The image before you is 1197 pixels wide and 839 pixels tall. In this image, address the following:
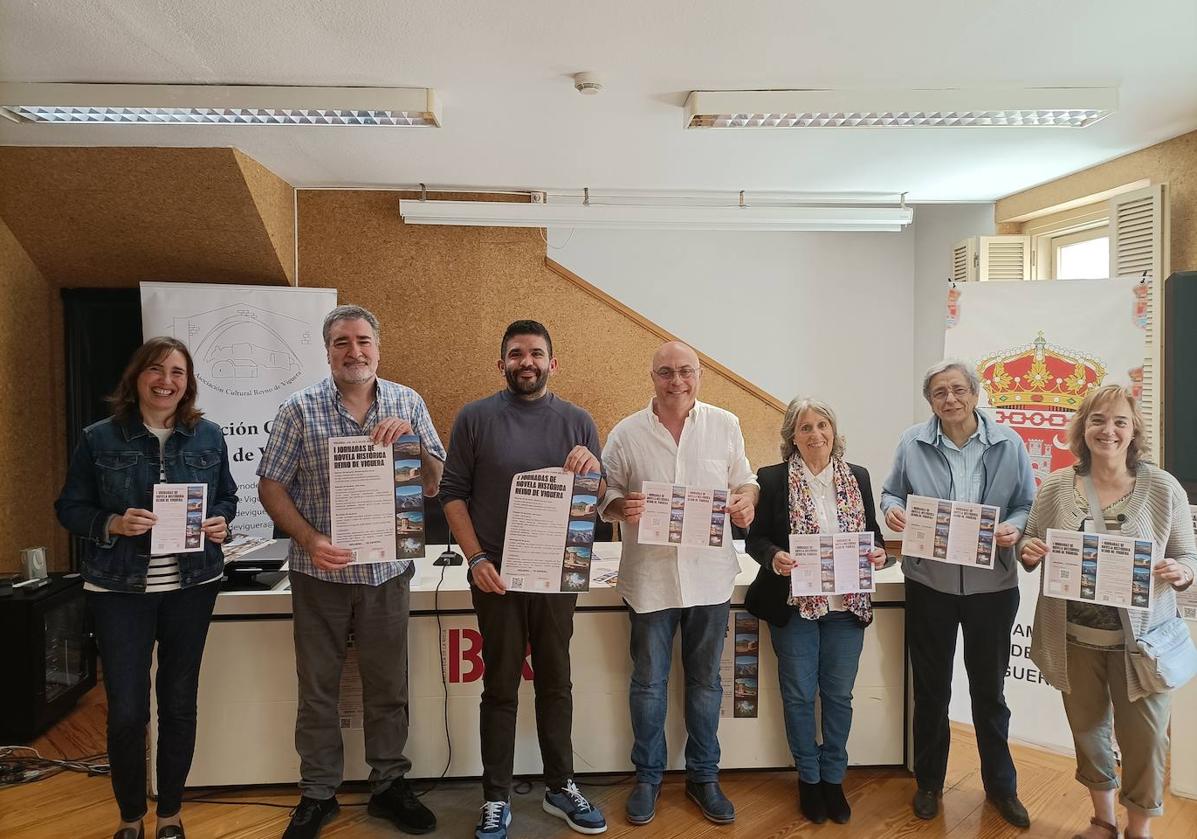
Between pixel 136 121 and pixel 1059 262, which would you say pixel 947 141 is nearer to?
pixel 1059 262

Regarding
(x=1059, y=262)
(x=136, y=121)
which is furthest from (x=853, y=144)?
(x=136, y=121)

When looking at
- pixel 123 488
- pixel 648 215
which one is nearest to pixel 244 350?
pixel 123 488

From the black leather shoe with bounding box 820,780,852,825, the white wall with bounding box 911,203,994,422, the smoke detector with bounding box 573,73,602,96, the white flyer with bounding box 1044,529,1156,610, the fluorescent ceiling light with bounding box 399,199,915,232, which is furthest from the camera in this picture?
the white wall with bounding box 911,203,994,422

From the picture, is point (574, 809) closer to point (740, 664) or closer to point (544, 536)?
point (740, 664)

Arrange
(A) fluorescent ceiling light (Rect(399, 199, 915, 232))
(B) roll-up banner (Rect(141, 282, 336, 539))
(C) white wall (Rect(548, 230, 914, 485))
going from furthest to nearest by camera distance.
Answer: (C) white wall (Rect(548, 230, 914, 485)), (A) fluorescent ceiling light (Rect(399, 199, 915, 232)), (B) roll-up banner (Rect(141, 282, 336, 539))

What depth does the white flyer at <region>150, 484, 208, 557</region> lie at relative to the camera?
6.90 feet

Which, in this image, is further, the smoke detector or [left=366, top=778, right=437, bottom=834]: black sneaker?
the smoke detector

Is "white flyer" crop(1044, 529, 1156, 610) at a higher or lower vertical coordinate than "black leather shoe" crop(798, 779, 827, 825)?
higher

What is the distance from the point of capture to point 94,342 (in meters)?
4.41

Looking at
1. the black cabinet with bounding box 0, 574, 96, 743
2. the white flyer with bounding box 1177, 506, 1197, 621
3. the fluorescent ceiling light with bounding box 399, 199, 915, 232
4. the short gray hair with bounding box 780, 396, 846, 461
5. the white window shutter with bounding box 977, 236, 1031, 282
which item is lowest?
the black cabinet with bounding box 0, 574, 96, 743

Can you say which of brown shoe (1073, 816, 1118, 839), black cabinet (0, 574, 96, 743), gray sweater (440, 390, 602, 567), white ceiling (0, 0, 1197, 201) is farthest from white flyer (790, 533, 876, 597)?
black cabinet (0, 574, 96, 743)

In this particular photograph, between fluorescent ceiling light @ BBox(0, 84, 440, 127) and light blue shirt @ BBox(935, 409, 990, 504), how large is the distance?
234 centimetres

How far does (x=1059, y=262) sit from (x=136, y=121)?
492 centimetres

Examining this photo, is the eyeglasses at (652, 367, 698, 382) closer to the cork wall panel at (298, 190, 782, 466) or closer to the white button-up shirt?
the white button-up shirt
